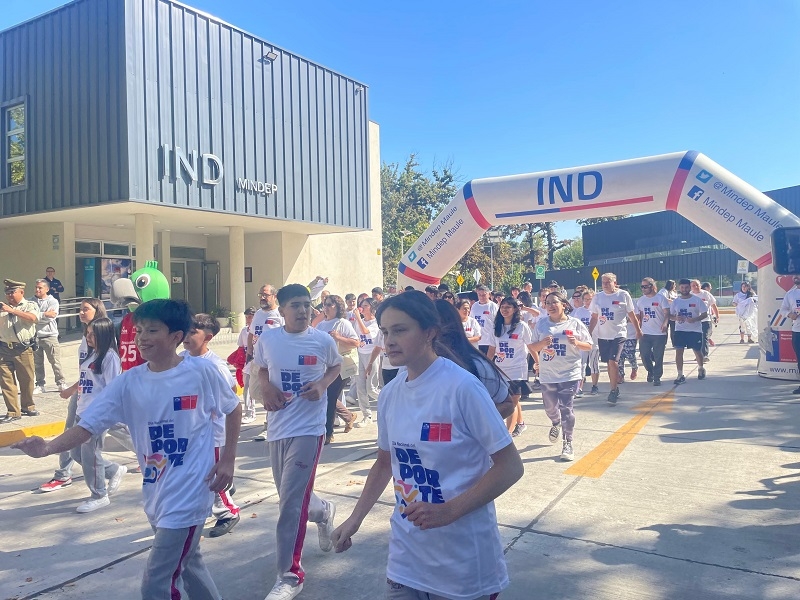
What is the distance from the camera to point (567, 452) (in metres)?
6.56

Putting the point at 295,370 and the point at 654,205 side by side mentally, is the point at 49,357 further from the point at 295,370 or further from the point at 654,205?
the point at 654,205

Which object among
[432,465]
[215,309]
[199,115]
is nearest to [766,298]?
[432,465]

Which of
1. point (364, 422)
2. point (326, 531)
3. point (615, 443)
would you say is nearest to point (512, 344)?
point (615, 443)

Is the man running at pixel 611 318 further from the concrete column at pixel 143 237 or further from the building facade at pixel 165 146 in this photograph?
the concrete column at pixel 143 237

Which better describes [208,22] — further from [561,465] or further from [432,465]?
[432,465]

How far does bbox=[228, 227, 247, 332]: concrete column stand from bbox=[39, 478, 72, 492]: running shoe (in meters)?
13.9

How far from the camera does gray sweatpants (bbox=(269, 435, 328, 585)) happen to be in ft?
12.0

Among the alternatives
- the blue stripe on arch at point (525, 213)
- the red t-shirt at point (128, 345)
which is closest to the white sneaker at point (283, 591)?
the red t-shirt at point (128, 345)

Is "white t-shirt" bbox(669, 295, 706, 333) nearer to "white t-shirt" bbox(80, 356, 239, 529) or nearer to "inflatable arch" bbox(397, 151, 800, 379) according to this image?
"inflatable arch" bbox(397, 151, 800, 379)

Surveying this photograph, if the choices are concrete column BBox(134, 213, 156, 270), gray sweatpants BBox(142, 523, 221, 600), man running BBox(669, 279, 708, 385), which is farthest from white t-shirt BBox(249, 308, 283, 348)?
concrete column BBox(134, 213, 156, 270)

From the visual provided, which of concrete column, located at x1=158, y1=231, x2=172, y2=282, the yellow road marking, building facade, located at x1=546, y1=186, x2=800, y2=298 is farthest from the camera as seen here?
building facade, located at x1=546, y1=186, x2=800, y2=298

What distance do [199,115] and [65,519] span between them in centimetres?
1304

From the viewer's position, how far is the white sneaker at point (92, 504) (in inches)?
208

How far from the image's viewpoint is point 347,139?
69.6ft
